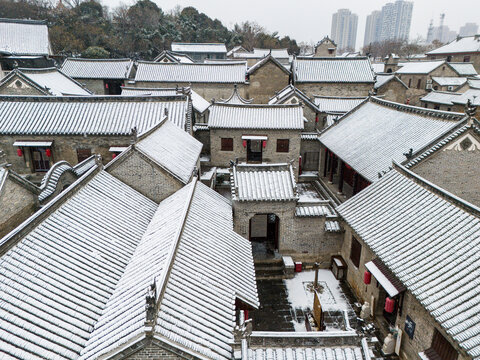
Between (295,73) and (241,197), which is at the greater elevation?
(295,73)

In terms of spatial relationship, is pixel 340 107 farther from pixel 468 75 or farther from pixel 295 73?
pixel 468 75

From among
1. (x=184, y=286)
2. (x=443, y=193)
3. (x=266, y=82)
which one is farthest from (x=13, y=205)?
(x=266, y=82)

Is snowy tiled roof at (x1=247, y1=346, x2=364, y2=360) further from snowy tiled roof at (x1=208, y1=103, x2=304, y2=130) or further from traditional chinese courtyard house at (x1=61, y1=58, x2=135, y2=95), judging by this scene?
traditional chinese courtyard house at (x1=61, y1=58, x2=135, y2=95)

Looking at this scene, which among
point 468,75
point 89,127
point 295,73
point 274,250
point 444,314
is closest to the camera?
point 444,314

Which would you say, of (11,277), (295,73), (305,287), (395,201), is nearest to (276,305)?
(305,287)

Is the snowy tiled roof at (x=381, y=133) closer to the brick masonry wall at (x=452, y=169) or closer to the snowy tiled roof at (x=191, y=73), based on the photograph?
the brick masonry wall at (x=452, y=169)

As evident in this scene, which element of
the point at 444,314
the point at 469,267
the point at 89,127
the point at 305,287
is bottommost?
the point at 305,287

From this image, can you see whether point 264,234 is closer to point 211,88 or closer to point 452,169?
point 452,169
